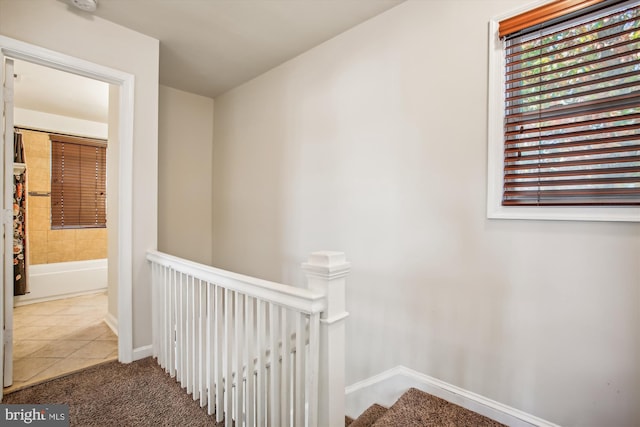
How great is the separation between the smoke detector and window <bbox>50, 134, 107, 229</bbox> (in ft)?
10.0

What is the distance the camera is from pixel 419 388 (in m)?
1.80

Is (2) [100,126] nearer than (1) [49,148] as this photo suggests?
No

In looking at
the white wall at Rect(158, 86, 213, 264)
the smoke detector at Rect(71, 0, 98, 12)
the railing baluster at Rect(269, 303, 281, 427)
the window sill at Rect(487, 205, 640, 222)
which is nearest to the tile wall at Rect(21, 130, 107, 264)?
the white wall at Rect(158, 86, 213, 264)

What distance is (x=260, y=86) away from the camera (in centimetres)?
305

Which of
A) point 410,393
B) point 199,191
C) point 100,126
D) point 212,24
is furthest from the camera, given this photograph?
point 100,126

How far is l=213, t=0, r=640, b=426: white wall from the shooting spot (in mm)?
1318

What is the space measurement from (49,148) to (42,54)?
9.80 ft

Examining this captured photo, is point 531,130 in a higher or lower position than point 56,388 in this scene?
higher

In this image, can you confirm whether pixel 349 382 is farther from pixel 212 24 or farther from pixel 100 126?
pixel 100 126

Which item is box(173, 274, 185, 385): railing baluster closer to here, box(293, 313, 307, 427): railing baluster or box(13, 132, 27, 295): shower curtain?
Result: box(293, 313, 307, 427): railing baluster

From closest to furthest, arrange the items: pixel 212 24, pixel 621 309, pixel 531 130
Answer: pixel 621 309, pixel 531 130, pixel 212 24

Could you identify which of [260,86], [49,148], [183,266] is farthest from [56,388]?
[49,148]

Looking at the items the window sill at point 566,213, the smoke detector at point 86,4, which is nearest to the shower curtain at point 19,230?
the smoke detector at point 86,4

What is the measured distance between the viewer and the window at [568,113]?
4.13ft
